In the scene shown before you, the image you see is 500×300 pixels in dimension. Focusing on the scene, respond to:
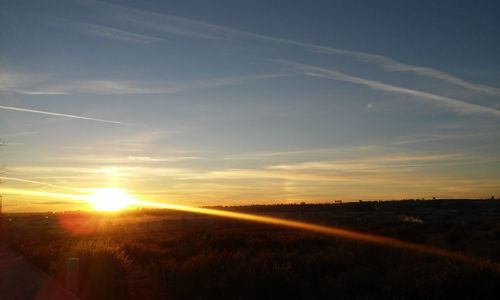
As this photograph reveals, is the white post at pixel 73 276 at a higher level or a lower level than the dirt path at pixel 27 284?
higher

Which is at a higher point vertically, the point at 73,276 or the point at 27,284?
the point at 73,276

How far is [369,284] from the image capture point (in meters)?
16.0

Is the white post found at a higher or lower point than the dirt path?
higher

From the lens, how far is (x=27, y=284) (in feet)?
55.6

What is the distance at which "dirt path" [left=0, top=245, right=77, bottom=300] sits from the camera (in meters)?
14.5

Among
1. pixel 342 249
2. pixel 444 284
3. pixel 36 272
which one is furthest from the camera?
pixel 342 249

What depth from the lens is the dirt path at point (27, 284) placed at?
14.5m

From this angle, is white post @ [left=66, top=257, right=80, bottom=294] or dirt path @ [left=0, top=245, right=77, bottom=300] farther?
white post @ [left=66, top=257, right=80, bottom=294]

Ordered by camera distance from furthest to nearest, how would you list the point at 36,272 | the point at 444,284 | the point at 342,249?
1. the point at 342,249
2. the point at 36,272
3. the point at 444,284

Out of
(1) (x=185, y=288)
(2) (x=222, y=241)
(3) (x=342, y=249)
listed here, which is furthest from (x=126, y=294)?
(2) (x=222, y=241)

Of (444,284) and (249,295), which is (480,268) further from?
(249,295)

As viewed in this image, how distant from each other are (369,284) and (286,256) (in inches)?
206

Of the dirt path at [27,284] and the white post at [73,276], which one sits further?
the white post at [73,276]

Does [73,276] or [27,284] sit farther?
[27,284]
